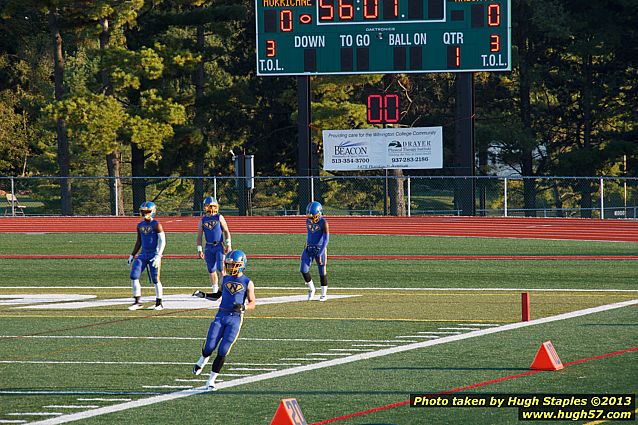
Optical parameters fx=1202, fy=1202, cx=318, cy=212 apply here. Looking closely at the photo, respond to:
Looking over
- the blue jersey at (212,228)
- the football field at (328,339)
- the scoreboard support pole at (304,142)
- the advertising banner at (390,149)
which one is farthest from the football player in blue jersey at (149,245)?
the advertising banner at (390,149)

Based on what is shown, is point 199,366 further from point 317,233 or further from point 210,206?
point 317,233

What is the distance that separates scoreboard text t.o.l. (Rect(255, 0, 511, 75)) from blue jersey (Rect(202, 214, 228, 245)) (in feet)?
65.1

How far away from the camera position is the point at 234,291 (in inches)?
503

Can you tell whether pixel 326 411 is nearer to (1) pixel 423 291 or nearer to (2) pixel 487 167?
(1) pixel 423 291

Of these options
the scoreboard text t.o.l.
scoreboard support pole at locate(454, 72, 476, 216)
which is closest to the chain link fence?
scoreboard support pole at locate(454, 72, 476, 216)

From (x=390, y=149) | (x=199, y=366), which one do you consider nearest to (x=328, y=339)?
(x=199, y=366)

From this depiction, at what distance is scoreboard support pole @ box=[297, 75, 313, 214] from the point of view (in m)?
43.4

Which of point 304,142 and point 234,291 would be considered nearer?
point 234,291

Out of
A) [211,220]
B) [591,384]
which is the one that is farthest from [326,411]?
[211,220]

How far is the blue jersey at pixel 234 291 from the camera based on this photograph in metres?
12.8

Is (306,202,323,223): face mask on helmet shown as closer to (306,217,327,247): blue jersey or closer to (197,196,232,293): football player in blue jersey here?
(306,217,327,247): blue jersey

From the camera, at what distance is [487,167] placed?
63.0m

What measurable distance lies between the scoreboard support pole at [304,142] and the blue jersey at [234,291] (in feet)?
99.5

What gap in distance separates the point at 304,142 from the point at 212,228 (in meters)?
23.5
